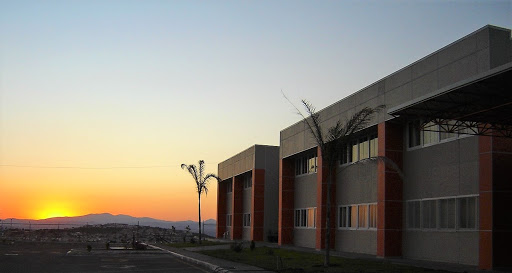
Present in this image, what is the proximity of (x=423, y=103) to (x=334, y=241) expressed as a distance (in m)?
16.6

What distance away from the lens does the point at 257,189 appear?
4697 centimetres

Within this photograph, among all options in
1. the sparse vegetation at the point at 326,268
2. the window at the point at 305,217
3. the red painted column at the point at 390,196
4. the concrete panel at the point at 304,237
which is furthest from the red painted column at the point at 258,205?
the red painted column at the point at 390,196

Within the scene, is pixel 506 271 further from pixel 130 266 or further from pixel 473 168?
pixel 130 266

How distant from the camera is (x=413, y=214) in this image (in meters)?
24.9

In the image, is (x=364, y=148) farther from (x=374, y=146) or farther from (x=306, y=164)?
(x=306, y=164)

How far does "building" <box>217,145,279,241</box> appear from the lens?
47031 mm

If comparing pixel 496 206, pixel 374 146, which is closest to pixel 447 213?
pixel 496 206

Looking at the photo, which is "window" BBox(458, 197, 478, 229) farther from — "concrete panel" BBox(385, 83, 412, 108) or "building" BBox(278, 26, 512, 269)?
"concrete panel" BBox(385, 83, 412, 108)

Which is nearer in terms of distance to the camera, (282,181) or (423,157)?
(423,157)

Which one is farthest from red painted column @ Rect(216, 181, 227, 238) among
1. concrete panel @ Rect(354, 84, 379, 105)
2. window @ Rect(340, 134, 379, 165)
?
concrete panel @ Rect(354, 84, 379, 105)

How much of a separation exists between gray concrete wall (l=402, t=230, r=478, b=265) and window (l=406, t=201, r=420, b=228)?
0.31 meters

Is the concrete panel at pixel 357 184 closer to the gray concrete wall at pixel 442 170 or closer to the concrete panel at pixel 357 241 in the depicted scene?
the concrete panel at pixel 357 241

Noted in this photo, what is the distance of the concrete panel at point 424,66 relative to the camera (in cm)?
2251

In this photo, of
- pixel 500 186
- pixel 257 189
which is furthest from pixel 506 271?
pixel 257 189
